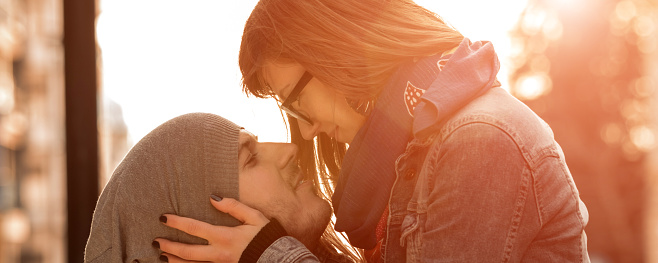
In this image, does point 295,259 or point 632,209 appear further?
point 632,209

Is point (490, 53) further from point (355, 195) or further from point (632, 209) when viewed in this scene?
point (632, 209)

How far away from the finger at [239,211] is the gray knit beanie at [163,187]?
0.14ft

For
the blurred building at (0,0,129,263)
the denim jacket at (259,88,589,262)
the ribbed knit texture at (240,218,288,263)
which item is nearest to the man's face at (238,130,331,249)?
the ribbed knit texture at (240,218,288,263)

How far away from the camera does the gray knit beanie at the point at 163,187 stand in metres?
1.97

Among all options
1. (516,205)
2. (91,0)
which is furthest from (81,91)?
(516,205)

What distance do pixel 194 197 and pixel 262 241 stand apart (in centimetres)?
27

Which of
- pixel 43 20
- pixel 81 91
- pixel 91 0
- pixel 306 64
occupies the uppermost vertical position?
pixel 91 0

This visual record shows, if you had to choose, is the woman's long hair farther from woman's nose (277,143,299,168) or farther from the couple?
woman's nose (277,143,299,168)

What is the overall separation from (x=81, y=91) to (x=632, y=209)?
40.4 feet

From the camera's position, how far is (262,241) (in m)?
2.00

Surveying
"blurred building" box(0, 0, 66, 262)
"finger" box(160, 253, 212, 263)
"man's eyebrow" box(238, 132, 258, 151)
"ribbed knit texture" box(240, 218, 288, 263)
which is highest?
"man's eyebrow" box(238, 132, 258, 151)

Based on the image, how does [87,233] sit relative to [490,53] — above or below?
below

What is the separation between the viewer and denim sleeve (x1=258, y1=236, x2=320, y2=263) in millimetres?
1893

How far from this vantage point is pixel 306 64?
2.17 meters
